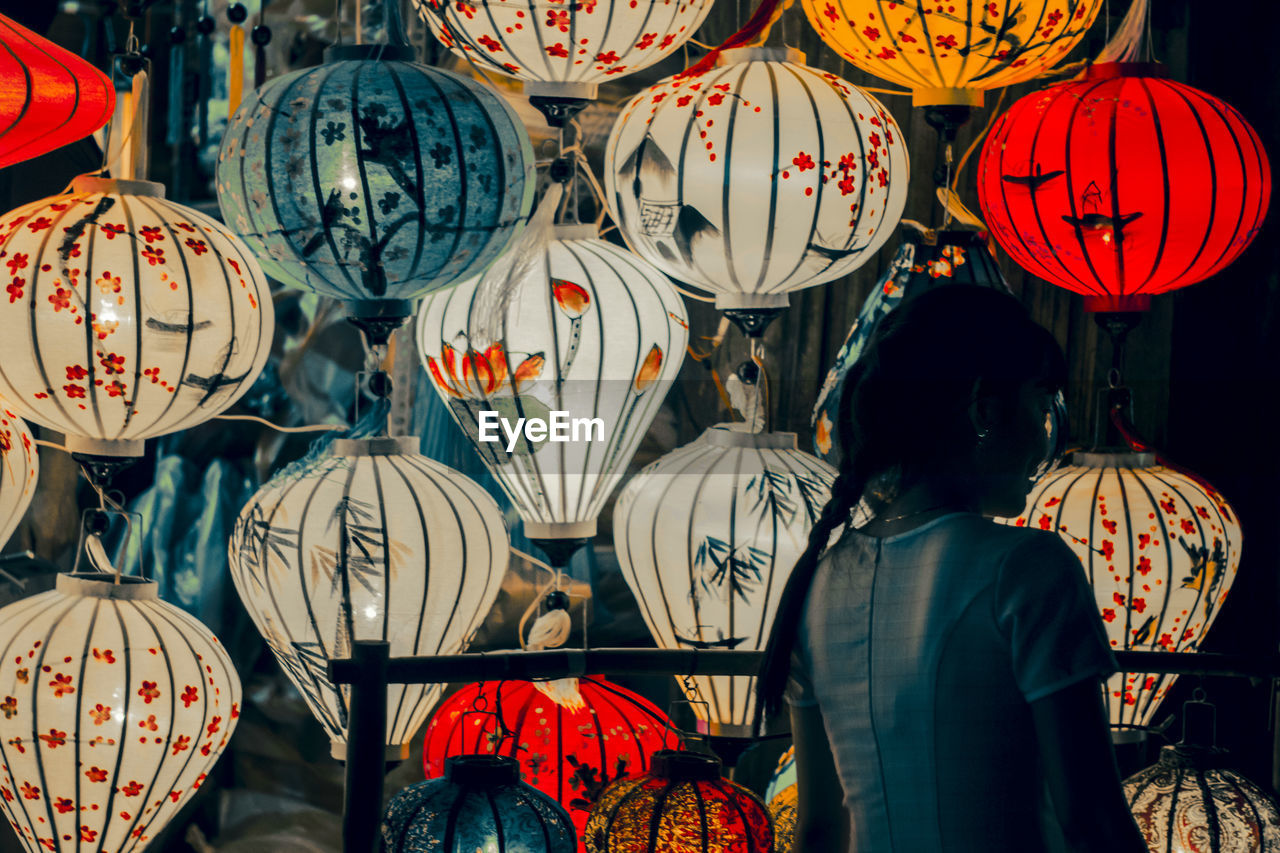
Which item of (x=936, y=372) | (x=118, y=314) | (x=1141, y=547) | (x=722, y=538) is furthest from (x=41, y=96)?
(x=1141, y=547)

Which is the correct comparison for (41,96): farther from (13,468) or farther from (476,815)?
(476,815)

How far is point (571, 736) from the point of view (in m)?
1.83

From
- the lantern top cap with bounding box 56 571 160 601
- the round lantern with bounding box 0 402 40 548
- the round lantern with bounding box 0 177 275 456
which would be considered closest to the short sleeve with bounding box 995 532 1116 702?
the round lantern with bounding box 0 177 275 456

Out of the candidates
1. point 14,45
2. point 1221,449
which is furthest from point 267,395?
point 1221,449

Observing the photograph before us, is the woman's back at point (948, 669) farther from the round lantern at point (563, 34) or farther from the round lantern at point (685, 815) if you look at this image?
the round lantern at point (563, 34)

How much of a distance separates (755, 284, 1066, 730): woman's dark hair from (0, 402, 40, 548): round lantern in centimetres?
118

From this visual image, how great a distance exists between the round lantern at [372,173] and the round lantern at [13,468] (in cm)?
46

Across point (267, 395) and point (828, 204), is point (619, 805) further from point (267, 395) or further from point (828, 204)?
point (267, 395)

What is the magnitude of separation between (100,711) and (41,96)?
0.72 metres

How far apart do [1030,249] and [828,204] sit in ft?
1.04

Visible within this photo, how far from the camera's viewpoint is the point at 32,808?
1.80 metres

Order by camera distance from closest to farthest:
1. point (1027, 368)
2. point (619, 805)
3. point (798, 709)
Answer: point (1027, 368)
point (798, 709)
point (619, 805)

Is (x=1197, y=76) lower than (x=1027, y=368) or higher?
higher

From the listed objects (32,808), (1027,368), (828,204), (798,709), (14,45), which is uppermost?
(14,45)
